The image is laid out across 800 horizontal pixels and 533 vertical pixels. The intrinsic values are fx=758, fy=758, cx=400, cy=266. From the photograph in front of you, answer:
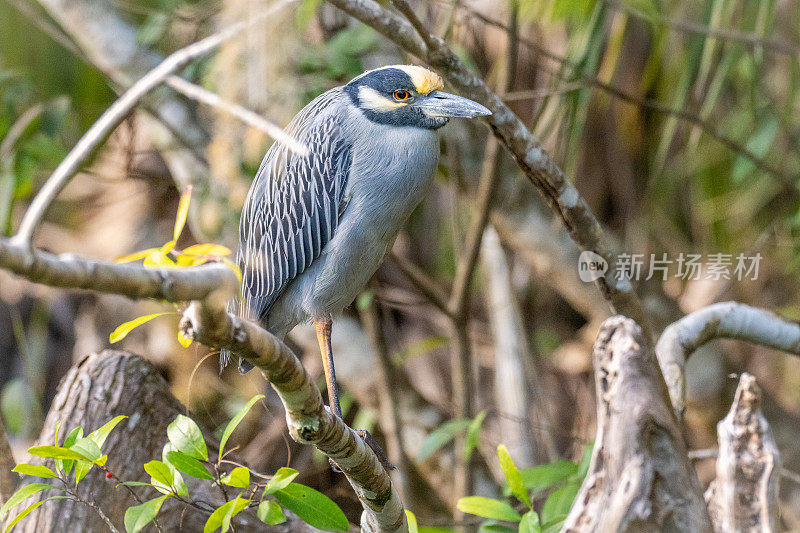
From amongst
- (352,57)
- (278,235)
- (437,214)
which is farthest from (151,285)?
(437,214)

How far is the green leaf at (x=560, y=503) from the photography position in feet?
6.45

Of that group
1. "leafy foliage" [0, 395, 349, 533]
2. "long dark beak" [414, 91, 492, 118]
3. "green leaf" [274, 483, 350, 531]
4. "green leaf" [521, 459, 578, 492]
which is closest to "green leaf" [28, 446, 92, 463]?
"leafy foliage" [0, 395, 349, 533]

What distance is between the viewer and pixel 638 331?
1.40 m

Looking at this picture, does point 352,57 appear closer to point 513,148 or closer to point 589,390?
point 513,148

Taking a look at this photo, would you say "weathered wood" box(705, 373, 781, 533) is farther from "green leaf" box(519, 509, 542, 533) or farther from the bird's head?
the bird's head

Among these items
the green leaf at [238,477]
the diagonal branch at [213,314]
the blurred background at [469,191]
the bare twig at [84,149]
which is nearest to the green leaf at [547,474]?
the blurred background at [469,191]

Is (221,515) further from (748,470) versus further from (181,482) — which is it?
(748,470)

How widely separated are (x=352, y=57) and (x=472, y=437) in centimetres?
151

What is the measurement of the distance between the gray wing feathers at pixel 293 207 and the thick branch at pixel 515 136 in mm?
236

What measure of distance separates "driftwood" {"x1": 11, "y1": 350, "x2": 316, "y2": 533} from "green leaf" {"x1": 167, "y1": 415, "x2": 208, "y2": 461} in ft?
1.38

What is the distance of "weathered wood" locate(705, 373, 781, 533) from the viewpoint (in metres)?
1.62

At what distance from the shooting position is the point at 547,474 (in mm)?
2189

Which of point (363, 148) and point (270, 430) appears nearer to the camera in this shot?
→ point (363, 148)

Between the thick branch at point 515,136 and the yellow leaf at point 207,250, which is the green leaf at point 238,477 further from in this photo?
the thick branch at point 515,136
